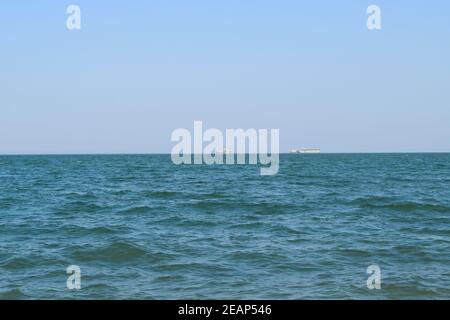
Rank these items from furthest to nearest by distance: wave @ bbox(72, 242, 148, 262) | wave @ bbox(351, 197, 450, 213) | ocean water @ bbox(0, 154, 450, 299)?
wave @ bbox(351, 197, 450, 213) < wave @ bbox(72, 242, 148, 262) < ocean water @ bbox(0, 154, 450, 299)

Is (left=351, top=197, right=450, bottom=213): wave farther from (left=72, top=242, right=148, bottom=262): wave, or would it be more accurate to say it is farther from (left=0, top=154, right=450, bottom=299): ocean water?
(left=72, top=242, right=148, bottom=262): wave

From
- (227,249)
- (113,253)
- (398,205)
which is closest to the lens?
(113,253)

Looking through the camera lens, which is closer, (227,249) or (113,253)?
Result: (113,253)

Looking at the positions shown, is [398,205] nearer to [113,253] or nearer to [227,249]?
[227,249]

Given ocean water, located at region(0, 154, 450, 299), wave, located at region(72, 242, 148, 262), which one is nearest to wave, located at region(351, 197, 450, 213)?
ocean water, located at region(0, 154, 450, 299)

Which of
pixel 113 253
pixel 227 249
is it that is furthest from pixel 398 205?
pixel 113 253

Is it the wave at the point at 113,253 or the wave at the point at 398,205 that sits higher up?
the wave at the point at 398,205

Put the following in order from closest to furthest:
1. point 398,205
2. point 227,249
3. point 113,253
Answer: point 113,253
point 227,249
point 398,205

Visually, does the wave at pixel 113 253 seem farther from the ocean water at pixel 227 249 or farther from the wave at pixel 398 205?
the wave at pixel 398 205

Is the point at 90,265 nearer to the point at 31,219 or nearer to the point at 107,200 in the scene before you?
the point at 31,219

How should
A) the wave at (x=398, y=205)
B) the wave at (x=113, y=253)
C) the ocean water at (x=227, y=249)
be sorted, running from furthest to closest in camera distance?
the wave at (x=398, y=205) → the wave at (x=113, y=253) → the ocean water at (x=227, y=249)

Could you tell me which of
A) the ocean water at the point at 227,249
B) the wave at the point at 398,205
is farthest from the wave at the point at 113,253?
the wave at the point at 398,205

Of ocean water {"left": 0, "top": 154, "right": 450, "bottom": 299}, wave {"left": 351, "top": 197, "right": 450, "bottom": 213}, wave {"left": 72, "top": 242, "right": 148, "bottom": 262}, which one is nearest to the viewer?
ocean water {"left": 0, "top": 154, "right": 450, "bottom": 299}
